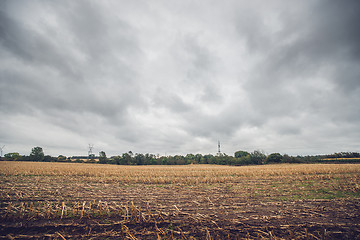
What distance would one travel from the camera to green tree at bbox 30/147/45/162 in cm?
9694

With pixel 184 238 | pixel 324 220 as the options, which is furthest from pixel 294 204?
pixel 184 238

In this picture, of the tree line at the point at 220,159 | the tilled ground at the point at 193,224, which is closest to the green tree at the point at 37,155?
the tree line at the point at 220,159

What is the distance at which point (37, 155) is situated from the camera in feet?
325

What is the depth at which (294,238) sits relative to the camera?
5.09 meters

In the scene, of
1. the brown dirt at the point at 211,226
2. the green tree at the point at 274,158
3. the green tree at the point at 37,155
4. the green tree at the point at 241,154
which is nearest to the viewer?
the brown dirt at the point at 211,226

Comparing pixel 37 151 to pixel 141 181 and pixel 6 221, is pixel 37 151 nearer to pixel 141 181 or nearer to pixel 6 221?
Result: pixel 141 181

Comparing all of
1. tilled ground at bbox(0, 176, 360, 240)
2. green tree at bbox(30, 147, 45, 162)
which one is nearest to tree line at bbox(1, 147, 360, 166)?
green tree at bbox(30, 147, 45, 162)

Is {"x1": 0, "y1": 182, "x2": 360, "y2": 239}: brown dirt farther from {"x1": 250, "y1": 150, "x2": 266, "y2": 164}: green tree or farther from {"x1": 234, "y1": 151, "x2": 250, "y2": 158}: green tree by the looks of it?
{"x1": 234, "y1": 151, "x2": 250, "y2": 158}: green tree

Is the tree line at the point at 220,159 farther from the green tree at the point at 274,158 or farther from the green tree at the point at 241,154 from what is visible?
the green tree at the point at 241,154

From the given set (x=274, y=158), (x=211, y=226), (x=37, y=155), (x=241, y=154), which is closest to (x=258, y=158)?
(x=274, y=158)

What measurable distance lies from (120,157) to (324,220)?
104880 mm

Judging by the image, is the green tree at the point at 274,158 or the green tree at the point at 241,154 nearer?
the green tree at the point at 274,158

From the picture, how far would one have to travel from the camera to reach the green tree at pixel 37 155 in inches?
3816

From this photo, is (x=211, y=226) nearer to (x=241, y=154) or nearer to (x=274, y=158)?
(x=274, y=158)
